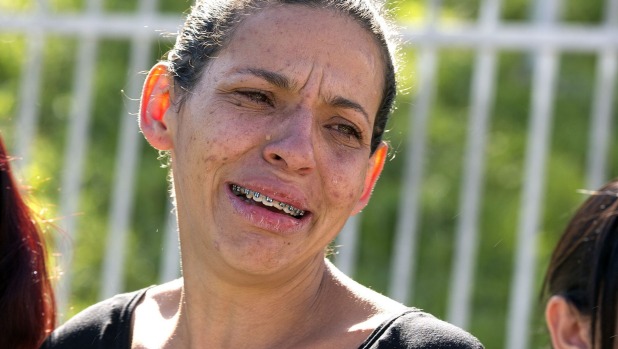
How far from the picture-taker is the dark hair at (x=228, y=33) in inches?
Result: 92.7

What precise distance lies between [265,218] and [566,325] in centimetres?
73

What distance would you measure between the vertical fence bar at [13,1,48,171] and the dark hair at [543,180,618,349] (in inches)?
102

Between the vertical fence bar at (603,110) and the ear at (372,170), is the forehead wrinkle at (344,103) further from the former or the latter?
the vertical fence bar at (603,110)

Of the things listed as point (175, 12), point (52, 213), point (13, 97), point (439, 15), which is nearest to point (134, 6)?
point (175, 12)

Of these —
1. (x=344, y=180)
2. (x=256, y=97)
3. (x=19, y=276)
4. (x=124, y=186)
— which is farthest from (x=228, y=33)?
(x=124, y=186)

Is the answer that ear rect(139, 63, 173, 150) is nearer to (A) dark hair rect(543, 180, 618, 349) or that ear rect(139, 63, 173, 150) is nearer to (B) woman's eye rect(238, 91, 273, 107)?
(B) woman's eye rect(238, 91, 273, 107)

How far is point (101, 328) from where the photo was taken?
2592 millimetres

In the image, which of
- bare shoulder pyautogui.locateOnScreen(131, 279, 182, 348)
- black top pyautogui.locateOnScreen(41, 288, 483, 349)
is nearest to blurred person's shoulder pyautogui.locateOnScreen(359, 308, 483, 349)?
black top pyautogui.locateOnScreen(41, 288, 483, 349)

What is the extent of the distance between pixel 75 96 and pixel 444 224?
5.22 feet

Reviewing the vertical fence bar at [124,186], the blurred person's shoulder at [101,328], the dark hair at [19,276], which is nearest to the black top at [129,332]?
the blurred person's shoulder at [101,328]

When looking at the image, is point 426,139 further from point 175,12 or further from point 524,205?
point 175,12

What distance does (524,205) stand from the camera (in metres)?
4.11

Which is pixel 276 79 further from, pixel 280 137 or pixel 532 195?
pixel 532 195

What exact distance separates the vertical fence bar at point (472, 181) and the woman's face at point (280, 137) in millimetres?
1828
